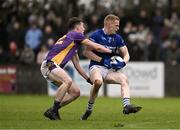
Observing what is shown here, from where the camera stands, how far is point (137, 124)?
47.4 feet

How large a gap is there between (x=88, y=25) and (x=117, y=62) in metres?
14.9

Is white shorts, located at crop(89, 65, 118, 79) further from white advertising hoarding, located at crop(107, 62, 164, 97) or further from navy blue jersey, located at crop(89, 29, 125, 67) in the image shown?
white advertising hoarding, located at crop(107, 62, 164, 97)

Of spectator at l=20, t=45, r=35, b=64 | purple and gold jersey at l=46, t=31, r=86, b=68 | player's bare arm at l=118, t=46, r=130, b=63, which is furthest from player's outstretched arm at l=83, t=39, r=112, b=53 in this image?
spectator at l=20, t=45, r=35, b=64

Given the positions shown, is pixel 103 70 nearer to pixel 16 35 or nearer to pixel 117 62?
pixel 117 62

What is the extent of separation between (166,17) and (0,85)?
25.0 feet

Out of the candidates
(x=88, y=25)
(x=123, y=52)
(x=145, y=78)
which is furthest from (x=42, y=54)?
(x=123, y=52)

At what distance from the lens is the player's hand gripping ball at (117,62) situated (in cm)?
1577

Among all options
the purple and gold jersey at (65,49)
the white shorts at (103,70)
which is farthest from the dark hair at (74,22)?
the white shorts at (103,70)

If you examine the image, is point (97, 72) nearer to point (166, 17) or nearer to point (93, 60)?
point (93, 60)

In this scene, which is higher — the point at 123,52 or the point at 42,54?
the point at 123,52

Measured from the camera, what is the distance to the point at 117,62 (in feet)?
51.8

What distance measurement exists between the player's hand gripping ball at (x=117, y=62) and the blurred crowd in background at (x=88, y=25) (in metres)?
13.4

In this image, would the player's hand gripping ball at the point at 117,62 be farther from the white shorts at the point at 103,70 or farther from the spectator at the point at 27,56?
the spectator at the point at 27,56

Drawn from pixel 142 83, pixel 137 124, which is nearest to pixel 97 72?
pixel 137 124
